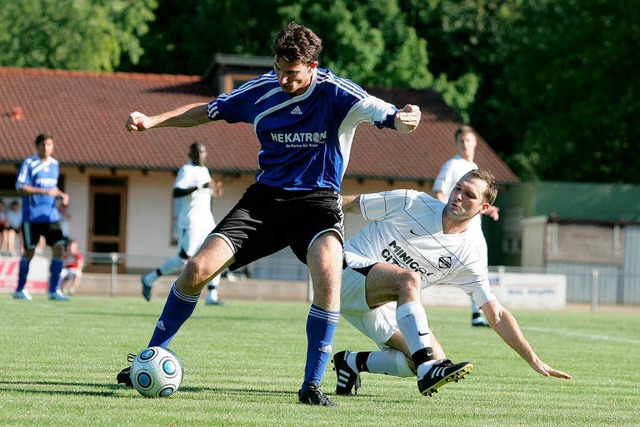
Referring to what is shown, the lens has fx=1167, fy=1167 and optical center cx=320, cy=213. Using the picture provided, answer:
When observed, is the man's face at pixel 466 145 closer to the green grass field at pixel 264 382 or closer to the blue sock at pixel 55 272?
the green grass field at pixel 264 382

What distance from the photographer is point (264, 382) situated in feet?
26.7

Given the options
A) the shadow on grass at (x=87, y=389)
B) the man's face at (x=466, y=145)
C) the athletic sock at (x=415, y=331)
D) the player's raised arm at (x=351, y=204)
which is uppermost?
the man's face at (x=466, y=145)

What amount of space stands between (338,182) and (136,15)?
40680mm

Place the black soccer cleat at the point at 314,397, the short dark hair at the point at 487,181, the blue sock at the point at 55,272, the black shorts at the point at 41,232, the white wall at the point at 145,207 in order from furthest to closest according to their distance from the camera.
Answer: the white wall at the point at 145,207 < the blue sock at the point at 55,272 < the black shorts at the point at 41,232 < the short dark hair at the point at 487,181 < the black soccer cleat at the point at 314,397

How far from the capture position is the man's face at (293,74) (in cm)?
696

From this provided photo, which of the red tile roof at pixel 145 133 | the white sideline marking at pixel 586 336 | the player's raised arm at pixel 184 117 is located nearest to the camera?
the player's raised arm at pixel 184 117

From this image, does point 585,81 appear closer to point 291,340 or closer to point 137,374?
point 291,340

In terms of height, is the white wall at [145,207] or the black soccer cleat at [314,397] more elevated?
the white wall at [145,207]

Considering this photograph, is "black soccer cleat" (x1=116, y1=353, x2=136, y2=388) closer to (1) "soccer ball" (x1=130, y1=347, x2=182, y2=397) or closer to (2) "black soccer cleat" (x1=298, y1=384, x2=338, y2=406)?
(1) "soccer ball" (x1=130, y1=347, x2=182, y2=397)

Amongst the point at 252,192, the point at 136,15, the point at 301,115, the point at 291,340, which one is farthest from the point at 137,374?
the point at 136,15

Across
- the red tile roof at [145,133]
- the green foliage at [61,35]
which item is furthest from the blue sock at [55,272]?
the green foliage at [61,35]

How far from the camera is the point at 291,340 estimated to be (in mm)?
12328

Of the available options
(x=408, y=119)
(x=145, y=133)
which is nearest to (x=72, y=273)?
(x=145, y=133)

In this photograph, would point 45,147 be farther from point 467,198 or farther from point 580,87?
point 580,87
